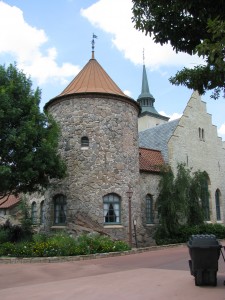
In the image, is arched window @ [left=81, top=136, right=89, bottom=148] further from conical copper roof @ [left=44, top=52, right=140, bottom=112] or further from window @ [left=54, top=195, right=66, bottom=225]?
window @ [left=54, top=195, right=66, bottom=225]

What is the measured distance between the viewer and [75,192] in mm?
20344

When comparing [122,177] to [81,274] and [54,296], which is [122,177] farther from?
[54,296]

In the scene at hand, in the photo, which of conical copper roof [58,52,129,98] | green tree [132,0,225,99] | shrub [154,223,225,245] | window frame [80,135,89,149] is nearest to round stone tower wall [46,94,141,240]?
window frame [80,135,89,149]

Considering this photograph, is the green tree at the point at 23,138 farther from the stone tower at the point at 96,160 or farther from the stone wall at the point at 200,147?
the stone wall at the point at 200,147

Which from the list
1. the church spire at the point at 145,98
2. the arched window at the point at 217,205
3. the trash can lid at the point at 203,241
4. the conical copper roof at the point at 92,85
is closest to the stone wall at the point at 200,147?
the arched window at the point at 217,205

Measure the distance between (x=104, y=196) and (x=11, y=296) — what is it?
40.4ft

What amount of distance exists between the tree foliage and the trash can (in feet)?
42.2

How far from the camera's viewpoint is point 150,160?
25.3 metres

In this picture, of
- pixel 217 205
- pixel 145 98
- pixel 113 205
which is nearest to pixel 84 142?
pixel 113 205

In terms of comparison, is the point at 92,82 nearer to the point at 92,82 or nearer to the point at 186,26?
the point at 92,82

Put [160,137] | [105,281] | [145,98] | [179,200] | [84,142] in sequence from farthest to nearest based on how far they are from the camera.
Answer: [145,98], [160,137], [179,200], [84,142], [105,281]

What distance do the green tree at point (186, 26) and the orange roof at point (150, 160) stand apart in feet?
51.6

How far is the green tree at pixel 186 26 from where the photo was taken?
254 inches

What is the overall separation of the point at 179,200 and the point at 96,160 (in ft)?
19.1
